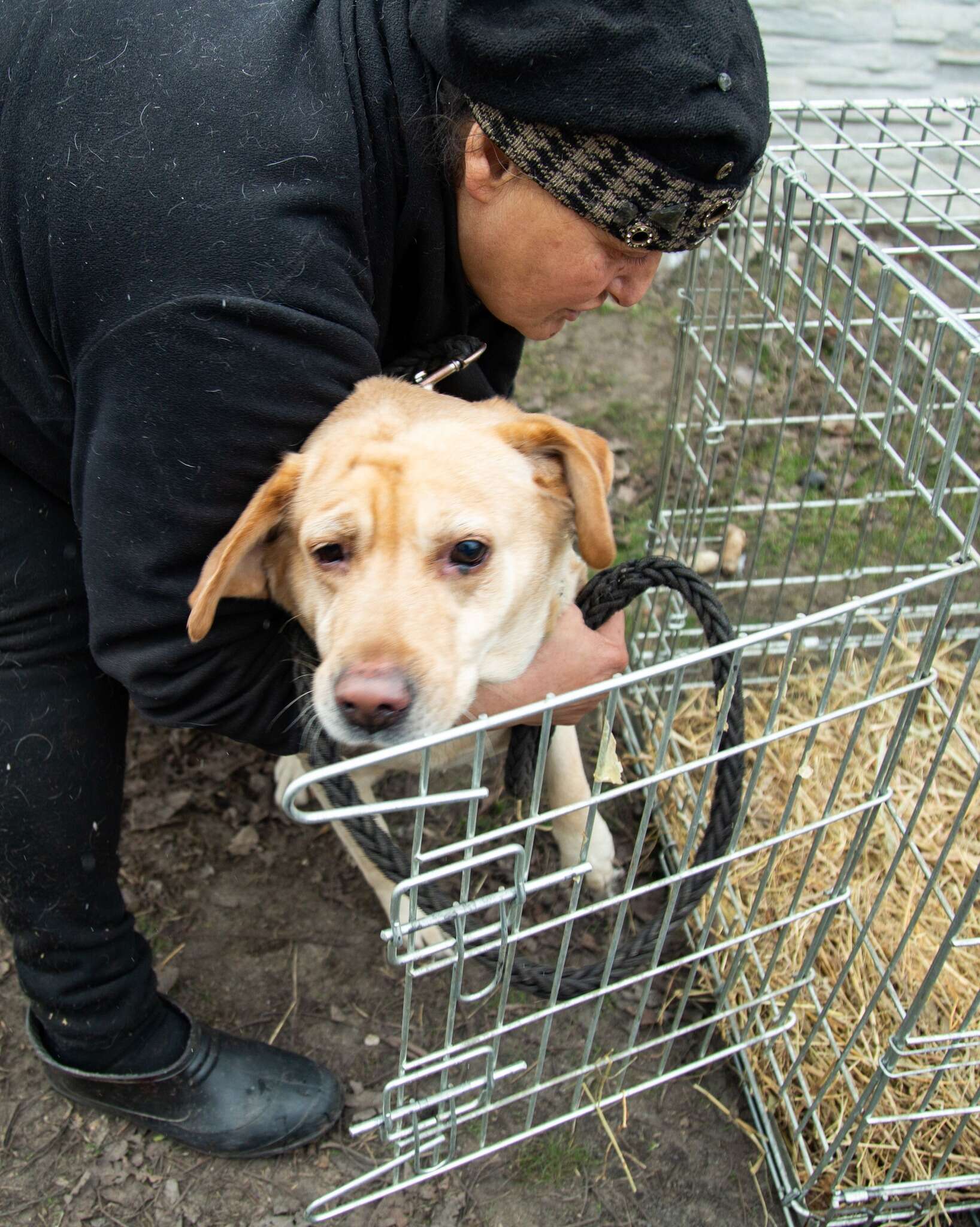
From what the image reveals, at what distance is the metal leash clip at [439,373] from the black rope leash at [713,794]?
478 mm

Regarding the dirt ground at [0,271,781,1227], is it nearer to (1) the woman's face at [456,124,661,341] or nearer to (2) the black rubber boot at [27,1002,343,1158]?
(2) the black rubber boot at [27,1002,343,1158]

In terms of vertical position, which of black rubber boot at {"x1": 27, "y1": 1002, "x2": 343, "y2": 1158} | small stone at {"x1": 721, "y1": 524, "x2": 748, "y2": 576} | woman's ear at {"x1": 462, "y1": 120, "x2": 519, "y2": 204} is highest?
woman's ear at {"x1": 462, "y1": 120, "x2": 519, "y2": 204}

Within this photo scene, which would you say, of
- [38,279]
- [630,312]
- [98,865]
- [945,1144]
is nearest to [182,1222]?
[98,865]

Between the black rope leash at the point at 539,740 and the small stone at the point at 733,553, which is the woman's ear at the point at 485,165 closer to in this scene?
the black rope leash at the point at 539,740

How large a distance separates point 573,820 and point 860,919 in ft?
2.17

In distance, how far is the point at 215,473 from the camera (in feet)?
5.08

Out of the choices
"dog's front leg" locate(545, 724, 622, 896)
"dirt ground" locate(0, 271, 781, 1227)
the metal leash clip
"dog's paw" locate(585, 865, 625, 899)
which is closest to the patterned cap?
the metal leash clip

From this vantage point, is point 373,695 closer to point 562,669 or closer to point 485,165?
point 562,669

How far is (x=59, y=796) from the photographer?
1.86 m

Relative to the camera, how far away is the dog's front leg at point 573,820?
239 centimetres

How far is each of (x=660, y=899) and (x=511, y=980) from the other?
1003 mm

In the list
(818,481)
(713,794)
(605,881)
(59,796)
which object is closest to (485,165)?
(713,794)

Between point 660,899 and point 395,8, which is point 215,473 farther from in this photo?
point 660,899

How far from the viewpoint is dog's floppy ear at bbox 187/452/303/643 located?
1.50 metres
